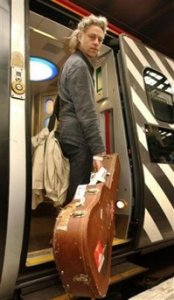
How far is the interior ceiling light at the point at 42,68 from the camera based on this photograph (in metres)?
3.09

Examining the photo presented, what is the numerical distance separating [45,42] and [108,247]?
83.1 inches

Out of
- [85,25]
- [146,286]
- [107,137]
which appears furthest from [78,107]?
[146,286]

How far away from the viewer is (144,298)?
46.6 inches

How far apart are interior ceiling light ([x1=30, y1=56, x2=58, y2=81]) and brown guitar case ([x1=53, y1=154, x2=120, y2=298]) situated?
2.29 meters

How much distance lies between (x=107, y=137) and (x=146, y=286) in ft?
3.51

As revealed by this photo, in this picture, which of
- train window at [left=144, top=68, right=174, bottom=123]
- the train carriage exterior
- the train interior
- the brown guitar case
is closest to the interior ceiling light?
the train interior

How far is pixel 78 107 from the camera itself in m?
1.45

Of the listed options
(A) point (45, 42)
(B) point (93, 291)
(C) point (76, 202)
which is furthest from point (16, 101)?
(A) point (45, 42)

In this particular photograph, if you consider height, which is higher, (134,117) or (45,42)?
Answer: (45,42)

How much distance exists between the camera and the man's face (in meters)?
1.58

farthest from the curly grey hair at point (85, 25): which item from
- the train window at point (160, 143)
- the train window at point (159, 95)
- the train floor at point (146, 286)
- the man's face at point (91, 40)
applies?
the train floor at point (146, 286)

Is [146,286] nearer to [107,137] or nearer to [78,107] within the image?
[107,137]

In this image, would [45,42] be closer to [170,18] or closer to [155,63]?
[155,63]

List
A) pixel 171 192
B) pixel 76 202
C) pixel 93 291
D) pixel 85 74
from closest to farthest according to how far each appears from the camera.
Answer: pixel 93 291 < pixel 76 202 < pixel 85 74 < pixel 171 192
